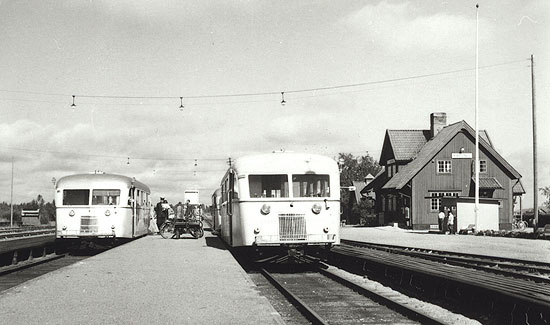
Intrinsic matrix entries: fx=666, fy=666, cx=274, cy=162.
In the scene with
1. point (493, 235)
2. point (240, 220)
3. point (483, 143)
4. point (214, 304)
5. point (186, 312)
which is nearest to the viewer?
point (186, 312)

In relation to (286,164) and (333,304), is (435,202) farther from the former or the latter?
(333,304)

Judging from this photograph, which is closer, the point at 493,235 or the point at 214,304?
the point at 214,304

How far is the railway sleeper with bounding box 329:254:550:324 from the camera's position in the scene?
846 cm

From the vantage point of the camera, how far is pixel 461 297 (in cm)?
1062

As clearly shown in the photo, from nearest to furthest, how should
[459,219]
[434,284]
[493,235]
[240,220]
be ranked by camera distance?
1. [434,284]
2. [240,220]
3. [493,235]
4. [459,219]

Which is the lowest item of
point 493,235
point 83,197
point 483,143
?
point 493,235

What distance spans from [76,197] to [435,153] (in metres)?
31.6

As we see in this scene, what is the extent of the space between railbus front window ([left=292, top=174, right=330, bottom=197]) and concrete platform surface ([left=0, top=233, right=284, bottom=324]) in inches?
102

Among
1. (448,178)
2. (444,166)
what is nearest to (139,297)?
(444,166)

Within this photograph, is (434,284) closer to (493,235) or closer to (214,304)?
(214,304)

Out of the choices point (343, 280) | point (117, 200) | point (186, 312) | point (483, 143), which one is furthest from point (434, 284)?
point (483, 143)

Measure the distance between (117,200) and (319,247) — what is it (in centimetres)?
978

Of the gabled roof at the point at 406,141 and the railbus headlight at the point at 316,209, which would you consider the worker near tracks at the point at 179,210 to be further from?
the gabled roof at the point at 406,141

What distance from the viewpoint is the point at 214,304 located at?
9352 mm
